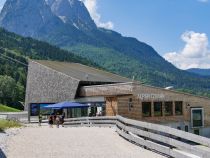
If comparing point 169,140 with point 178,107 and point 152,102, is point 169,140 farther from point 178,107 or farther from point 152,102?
point 178,107

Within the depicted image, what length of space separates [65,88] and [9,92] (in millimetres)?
83831

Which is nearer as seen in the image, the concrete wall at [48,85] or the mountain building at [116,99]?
the mountain building at [116,99]

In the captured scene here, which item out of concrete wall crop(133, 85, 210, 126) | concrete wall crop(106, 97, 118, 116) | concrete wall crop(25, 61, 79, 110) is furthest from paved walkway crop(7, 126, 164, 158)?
concrete wall crop(25, 61, 79, 110)

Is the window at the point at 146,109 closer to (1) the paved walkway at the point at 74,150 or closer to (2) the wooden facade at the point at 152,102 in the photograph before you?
(2) the wooden facade at the point at 152,102

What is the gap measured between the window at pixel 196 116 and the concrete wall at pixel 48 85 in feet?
52.2

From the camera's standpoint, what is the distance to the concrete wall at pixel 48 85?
208ft

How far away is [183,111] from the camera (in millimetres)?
55750

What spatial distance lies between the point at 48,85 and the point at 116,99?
25.1m

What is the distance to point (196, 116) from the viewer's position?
189 ft

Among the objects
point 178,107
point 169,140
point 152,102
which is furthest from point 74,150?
point 178,107

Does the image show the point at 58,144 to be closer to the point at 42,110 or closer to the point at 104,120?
the point at 104,120

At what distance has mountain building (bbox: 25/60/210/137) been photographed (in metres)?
49.8

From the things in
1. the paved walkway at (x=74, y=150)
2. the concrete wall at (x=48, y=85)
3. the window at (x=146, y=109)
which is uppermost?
the concrete wall at (x=48, y=85)

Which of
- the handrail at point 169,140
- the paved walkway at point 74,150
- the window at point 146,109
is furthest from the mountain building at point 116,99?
the paved walkway at point 74,150
